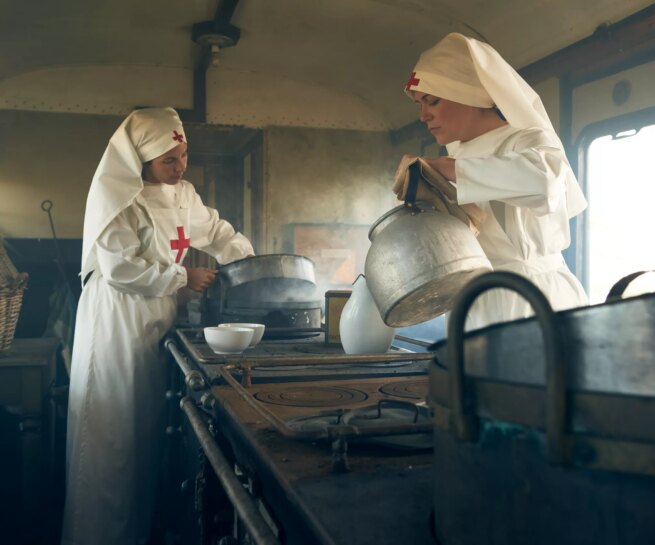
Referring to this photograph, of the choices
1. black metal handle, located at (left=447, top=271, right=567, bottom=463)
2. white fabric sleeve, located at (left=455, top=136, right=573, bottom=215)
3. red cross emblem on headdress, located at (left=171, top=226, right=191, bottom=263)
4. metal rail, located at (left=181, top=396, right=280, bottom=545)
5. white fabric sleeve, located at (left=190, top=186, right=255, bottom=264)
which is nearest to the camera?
black metal handle, located at (left=447, top=271, right=567, bottom=463)

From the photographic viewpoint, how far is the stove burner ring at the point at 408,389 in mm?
1627

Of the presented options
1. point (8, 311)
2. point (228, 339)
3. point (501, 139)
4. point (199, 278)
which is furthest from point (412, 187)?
point (8, 311)

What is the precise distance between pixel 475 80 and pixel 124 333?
78.7 inches

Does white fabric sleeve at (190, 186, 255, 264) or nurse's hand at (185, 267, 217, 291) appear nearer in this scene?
nurse's hand at (185, 267, 217, 291)

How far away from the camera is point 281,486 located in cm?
104

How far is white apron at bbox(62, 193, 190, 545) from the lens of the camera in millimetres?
2953

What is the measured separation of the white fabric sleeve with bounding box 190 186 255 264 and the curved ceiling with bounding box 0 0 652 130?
1.29m

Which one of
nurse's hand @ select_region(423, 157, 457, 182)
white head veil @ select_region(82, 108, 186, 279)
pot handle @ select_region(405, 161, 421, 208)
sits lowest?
pot handle @ select_region(405, 161, 421, 208)

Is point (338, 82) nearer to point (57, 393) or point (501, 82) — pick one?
point (57, 393)

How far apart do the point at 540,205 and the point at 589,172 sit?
1.54m

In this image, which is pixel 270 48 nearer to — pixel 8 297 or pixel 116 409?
pixel 8 297

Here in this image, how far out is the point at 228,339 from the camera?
2184mm

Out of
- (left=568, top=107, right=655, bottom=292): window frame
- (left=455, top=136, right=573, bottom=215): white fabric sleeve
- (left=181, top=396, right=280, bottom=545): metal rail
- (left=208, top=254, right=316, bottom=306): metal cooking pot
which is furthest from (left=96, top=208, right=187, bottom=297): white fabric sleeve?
(left=568, top=107, right=655, bottom=292): window frame

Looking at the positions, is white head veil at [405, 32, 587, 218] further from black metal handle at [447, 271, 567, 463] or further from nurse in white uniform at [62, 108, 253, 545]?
nurse in white uniform at [62, 108, 253, 545]
